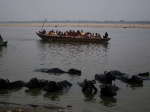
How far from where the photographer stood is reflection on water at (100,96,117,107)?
8914 mm

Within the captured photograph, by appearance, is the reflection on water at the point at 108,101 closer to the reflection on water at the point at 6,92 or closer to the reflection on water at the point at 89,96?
the reflection on water at the point at 89,96

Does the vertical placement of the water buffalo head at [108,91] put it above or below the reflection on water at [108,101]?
above

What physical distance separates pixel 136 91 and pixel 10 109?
576 centimetres

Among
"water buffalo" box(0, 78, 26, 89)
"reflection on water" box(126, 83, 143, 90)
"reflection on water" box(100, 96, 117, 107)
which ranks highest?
"water buffalo" box(0, 78, 26, 89)

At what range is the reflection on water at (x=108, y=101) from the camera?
8914mm

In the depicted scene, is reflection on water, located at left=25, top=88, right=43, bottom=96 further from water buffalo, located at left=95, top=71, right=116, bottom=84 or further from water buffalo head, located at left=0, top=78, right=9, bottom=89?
water buffalo, located at left=95, top=71, right=116, bottom=84

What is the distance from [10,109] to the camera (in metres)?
7.40

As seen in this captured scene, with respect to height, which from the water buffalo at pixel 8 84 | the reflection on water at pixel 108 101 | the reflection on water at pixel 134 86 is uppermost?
the water buffalo at pixel 8 84

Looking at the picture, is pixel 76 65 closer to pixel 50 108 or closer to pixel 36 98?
pixel 36 98

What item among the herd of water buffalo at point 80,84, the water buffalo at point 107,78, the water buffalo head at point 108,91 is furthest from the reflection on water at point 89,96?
the water buffalo at point 107,78

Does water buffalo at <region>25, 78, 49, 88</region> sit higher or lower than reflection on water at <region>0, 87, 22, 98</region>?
higher

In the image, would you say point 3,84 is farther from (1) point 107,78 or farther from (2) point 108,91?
(1) point 107,78

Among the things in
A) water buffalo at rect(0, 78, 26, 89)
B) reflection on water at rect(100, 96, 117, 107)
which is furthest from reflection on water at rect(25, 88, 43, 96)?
reflection on water at rect(100, 96, 117, 107)

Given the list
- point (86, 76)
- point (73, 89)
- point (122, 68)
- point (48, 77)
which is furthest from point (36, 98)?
point (122, 68)
